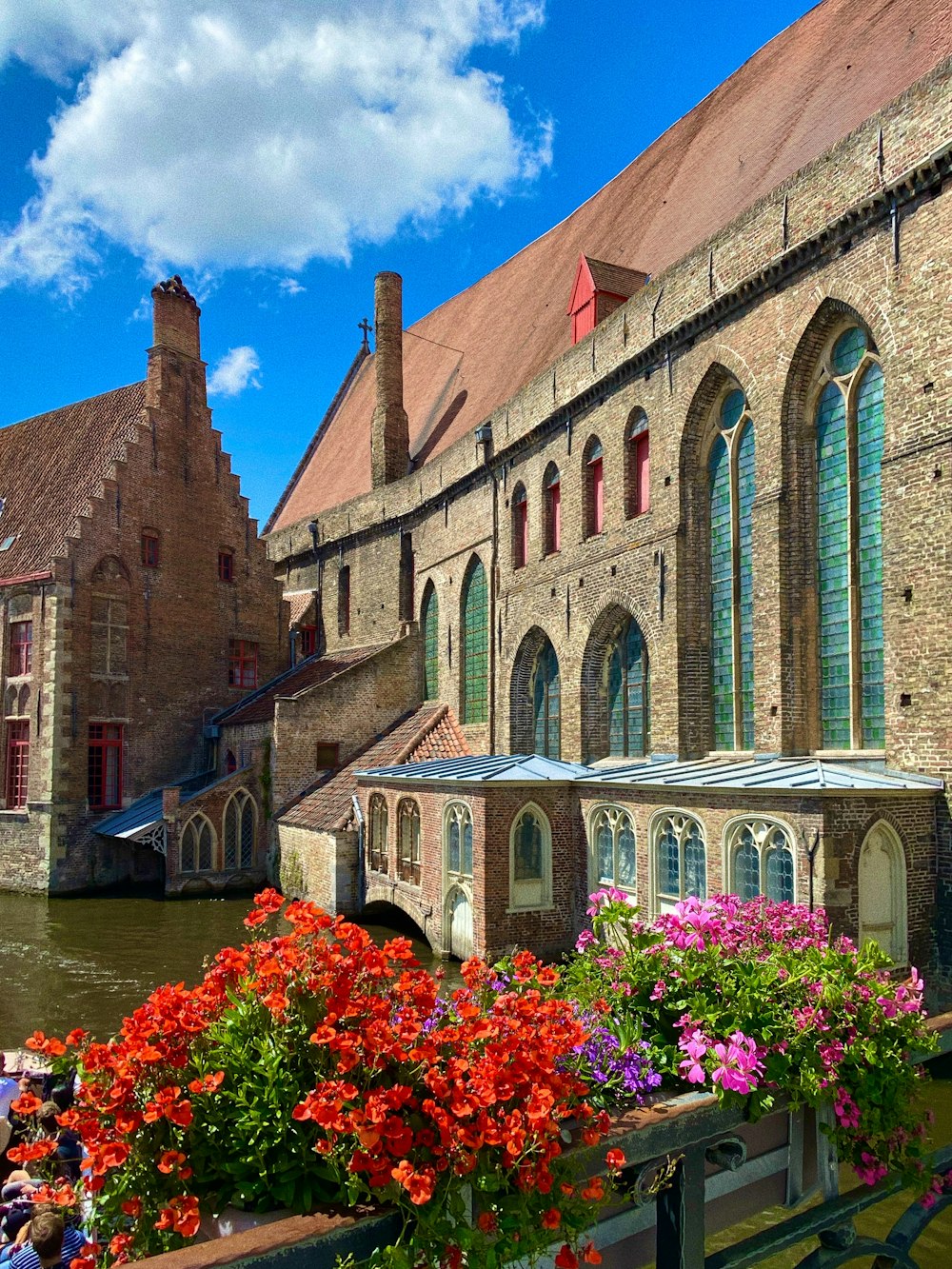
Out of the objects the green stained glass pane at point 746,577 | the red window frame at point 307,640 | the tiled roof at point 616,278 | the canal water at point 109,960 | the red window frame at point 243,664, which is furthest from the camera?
the red window frame at point 307,640

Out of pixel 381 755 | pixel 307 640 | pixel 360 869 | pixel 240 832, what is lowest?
pixel 360 869

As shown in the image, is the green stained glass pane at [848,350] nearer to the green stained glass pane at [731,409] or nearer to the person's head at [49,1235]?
the green stained glass pane at [731,409]

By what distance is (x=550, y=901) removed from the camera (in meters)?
13.8

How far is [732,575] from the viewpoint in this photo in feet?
44.9

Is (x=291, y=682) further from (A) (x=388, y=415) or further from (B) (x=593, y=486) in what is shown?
(B) (x=593, y=486)

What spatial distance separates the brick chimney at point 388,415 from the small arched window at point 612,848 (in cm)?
1571

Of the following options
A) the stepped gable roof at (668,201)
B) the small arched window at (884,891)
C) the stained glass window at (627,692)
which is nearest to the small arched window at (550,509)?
the stained glass window at (627,692)

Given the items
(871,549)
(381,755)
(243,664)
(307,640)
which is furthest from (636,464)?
(307,640)

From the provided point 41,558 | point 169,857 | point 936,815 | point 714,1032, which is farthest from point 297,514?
point 714,1032

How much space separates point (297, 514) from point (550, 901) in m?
22.4

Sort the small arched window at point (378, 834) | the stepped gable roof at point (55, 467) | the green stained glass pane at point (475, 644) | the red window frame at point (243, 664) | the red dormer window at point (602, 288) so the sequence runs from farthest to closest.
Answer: the red window frame at point (243, 664) → the stepped gable roof at point (55, 467) → the green stained glass pane at point (475, 644) → the red dormer window at point (602, 288) → the small arched window at point (378, 834)

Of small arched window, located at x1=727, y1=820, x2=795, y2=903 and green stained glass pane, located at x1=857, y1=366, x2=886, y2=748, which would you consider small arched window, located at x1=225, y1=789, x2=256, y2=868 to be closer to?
small arched window, located at x1=727, y1=820, x2=795, y2=903

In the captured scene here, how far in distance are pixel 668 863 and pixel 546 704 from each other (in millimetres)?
7188

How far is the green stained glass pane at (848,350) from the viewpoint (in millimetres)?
11656
